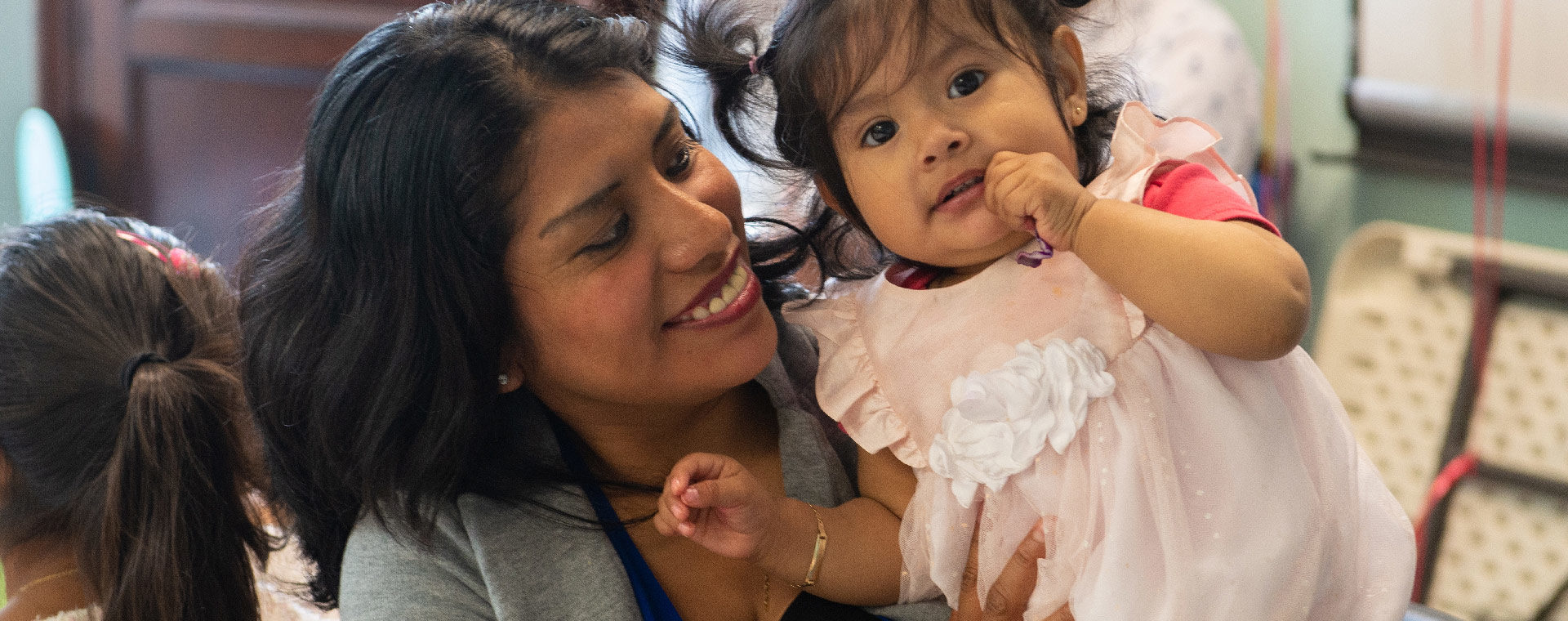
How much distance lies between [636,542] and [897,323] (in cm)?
35

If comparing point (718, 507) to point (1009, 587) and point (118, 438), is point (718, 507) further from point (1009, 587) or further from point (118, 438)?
point (118, 438)

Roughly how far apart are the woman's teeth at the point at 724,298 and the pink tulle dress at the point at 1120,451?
132mm

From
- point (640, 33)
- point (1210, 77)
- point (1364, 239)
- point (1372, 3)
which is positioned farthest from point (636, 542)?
point (1372, 3)

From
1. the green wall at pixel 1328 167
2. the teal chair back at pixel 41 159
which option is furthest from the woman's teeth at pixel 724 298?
the teal chair back at pixel 41 159

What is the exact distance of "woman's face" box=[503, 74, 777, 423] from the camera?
1.06 m

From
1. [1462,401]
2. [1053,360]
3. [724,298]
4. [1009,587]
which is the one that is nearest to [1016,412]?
[1053,360]

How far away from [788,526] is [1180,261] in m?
0.43

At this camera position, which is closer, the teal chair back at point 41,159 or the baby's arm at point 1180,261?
the baby's arm at point 1180,261

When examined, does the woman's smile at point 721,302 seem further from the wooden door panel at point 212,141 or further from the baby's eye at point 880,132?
the wooden door panel at point 212,141

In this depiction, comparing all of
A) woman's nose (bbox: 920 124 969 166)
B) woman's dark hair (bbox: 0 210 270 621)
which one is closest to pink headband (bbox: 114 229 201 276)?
woman's dark hair (bbox: 0 210 270 621)

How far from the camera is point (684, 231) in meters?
1.08

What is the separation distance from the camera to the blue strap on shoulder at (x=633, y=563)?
3.87 feet

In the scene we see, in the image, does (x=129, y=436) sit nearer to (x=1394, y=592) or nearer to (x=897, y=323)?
(x=897, y=323)

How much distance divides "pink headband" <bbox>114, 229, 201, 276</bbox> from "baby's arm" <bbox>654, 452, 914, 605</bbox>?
0.70 m
